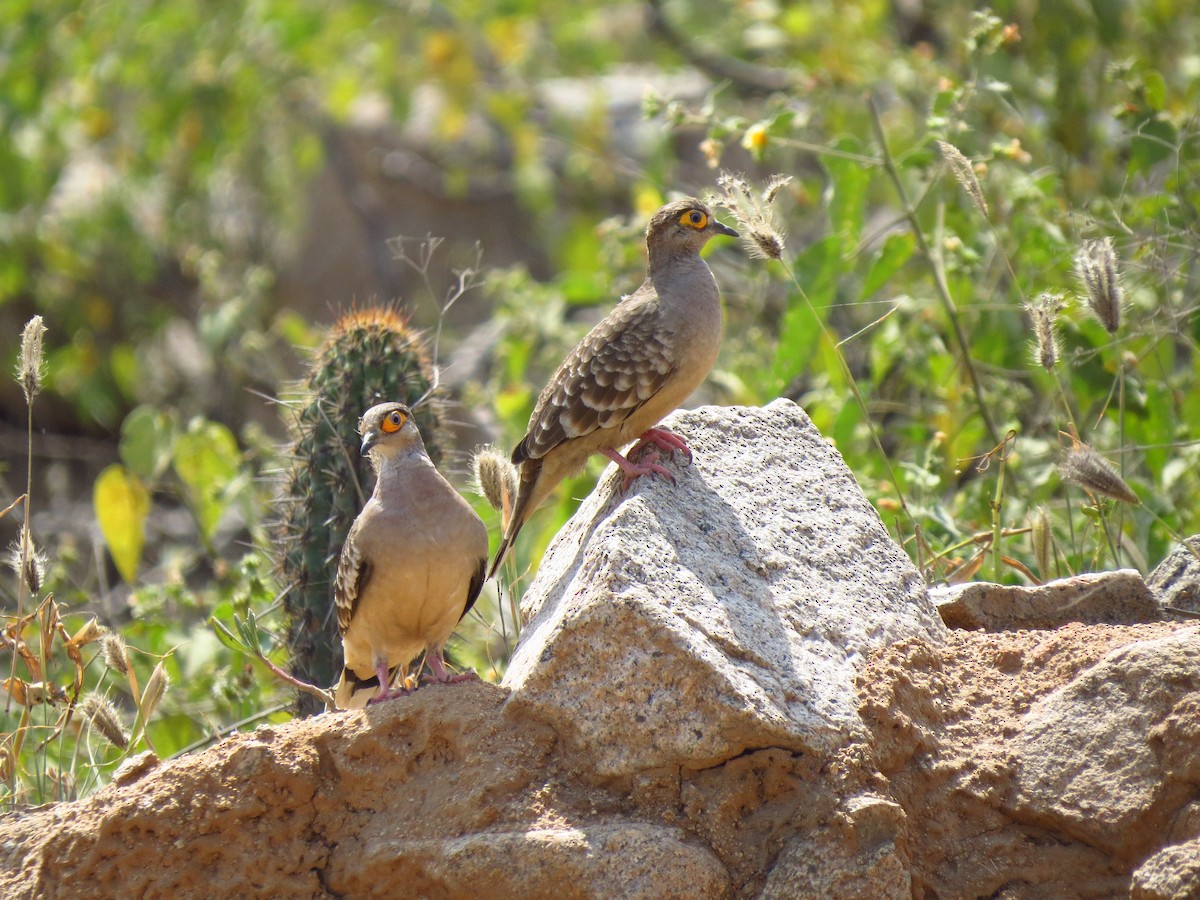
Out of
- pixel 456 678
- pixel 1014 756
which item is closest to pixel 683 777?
pixel 1014 756

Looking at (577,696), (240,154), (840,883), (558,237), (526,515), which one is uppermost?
(577,696)

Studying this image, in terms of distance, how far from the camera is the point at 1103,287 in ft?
15.3

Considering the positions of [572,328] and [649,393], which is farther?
[572,328]

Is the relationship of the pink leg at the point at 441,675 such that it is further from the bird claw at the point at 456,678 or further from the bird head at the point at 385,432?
the bird head at the point at 385,432

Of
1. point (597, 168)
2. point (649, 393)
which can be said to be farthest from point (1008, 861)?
point (597, 168)

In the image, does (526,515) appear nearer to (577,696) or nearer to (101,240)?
(577,696)

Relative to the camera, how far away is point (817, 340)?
6633 millimetres

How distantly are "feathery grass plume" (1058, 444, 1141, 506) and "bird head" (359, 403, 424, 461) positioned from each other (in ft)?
7.46

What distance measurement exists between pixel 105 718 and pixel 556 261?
32.4ft

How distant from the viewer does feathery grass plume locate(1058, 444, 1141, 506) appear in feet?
13.7

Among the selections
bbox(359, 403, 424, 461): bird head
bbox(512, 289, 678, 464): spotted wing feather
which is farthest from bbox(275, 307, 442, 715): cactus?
bbox(512, 289, 678, 464): spotted wing feather

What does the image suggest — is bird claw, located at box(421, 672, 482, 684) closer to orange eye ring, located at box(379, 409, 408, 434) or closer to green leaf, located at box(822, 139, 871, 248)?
orange eye ring, located at box(379, 409, 408, 434)

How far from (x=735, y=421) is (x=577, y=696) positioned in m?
1.43

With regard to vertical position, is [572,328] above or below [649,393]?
below
